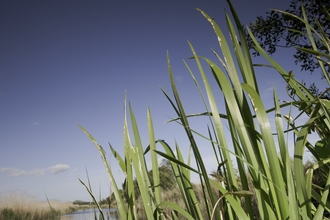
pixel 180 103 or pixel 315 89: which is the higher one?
pixel 315 89

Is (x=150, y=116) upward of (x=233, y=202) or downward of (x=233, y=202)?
upward

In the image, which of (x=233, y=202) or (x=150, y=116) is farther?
(x=150, y=116)

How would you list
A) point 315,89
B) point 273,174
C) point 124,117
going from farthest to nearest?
point 315,89 < point 124,117 < point 273,174

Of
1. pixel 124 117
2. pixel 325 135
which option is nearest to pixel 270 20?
pixel 325 135

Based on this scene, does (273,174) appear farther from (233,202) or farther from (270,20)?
(270,20)

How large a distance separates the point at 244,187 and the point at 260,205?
0.05 m

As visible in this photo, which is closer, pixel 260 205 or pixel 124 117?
pixel 260 205

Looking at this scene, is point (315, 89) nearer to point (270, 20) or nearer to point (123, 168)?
point (270, 20)

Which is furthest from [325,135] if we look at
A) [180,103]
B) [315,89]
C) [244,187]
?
[315,89]

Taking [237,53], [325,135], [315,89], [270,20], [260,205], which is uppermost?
[270,20]

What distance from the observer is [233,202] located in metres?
0.41

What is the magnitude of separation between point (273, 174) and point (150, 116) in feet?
0.97

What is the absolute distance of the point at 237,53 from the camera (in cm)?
41

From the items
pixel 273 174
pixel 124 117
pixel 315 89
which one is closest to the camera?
pixel 273 174
